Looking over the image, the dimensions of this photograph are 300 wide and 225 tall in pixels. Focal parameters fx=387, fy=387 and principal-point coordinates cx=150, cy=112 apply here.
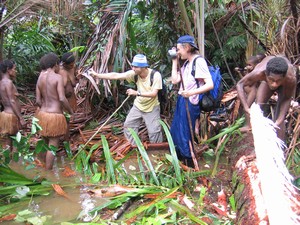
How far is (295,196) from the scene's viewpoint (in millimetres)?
2557

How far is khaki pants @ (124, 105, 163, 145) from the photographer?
18.2 feet

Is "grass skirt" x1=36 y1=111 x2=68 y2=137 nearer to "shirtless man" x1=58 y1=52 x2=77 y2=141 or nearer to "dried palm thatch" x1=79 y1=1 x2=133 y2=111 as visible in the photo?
"shirtless man" x1=58 y1=52 x2=77 y2=141

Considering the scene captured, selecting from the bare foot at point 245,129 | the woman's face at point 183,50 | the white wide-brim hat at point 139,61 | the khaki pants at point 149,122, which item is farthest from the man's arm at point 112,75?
the bare foot at point 245,129

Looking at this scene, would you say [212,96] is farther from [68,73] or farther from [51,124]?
[68,73]

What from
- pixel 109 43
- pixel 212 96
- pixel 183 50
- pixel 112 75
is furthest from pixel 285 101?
pixel 109 43

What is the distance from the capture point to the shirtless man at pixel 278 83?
3641 mm

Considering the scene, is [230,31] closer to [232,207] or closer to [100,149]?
[100,149]

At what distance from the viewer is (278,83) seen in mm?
3752

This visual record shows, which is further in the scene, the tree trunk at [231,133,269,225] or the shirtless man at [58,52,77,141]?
the shirtless man at [58,52,77,141]

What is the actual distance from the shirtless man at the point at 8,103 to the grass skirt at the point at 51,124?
0.53m

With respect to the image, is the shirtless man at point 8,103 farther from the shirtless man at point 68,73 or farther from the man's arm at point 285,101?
the man's arm at point 285,101

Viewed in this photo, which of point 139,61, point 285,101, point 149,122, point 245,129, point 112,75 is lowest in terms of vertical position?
point 149,122

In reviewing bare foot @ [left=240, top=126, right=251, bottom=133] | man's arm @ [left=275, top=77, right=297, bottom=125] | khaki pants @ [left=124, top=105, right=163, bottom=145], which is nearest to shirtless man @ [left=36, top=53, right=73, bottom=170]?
khaki pants @ [left=124, top=105, right=163, bottom=145]

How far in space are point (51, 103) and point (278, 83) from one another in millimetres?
2858
